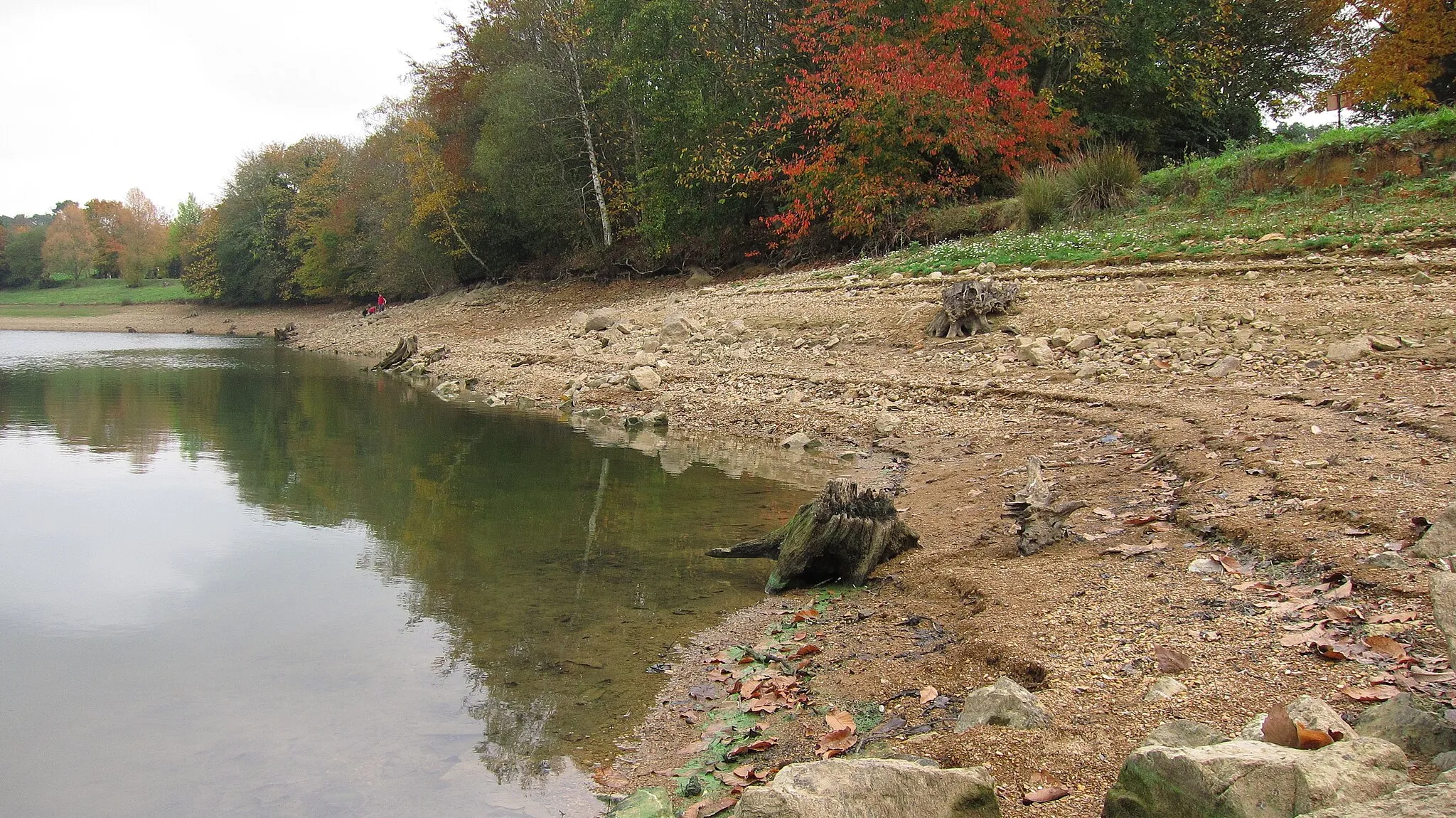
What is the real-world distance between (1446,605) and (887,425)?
8.49m

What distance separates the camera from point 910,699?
4.26 m

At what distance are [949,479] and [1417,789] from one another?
663cm

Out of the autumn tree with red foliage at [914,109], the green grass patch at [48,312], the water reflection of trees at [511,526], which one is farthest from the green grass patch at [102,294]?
the water reflection of trees at [511,526]

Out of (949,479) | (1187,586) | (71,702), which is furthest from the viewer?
(949,479)

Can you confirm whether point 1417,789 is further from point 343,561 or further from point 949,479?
point 343,561

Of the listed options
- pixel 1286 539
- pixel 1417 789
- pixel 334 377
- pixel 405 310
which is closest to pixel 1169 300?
pixel 1286 539

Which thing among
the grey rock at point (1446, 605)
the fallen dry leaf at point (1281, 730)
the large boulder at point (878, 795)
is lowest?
the large boulder at point (878, 795)

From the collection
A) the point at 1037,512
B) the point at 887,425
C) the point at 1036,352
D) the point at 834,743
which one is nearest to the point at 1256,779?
the point at 834,743

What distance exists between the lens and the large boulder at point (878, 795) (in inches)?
108

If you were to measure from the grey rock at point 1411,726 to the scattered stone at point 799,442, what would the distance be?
8313 millimetres

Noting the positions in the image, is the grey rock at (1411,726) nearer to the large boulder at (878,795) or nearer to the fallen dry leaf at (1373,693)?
the fallen dry leaf at (1373,693)

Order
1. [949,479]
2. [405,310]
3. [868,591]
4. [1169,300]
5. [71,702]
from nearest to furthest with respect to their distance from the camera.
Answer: [71,702]
[868,591]
[949,479]
[1169,300]
[405,310]

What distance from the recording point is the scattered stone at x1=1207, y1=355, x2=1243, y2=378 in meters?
10.0

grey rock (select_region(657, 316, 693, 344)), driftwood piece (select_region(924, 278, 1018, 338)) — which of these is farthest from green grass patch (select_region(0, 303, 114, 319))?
driftwood piece (select_region(924, 278, 1018, 338))
